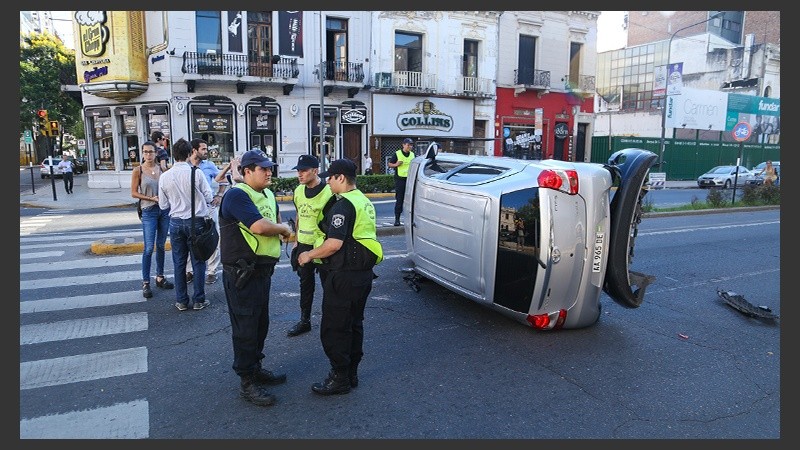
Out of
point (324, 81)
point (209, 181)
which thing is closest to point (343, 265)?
point (209, 181)

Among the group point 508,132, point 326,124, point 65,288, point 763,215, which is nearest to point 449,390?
point 65,288

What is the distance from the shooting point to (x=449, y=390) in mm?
3723

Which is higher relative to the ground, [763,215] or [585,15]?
[585,15]

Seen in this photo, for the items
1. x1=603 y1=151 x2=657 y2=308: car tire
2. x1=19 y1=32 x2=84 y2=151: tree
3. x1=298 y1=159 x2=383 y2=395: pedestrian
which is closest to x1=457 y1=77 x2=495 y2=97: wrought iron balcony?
x1=603 y1=151 x2=657 y2=308: car tire

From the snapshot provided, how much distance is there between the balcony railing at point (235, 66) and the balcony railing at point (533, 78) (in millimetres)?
12357

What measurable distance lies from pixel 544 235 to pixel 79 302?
522 centimetres

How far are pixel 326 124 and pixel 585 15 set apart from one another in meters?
16.8

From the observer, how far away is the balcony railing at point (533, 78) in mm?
26953

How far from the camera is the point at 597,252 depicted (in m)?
4.43

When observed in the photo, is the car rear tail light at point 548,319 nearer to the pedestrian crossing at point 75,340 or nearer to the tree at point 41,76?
the pedestrian crossing at point 75,340

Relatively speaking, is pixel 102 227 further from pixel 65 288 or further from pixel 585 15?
pixel 585 15

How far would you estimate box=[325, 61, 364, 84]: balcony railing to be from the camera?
73.5 feet

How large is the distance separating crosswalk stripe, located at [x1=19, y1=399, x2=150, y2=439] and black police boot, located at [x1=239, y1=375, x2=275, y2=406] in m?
0.63

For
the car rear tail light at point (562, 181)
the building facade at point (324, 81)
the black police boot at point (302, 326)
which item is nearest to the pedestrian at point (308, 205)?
the black police boot at point (302, 326)
